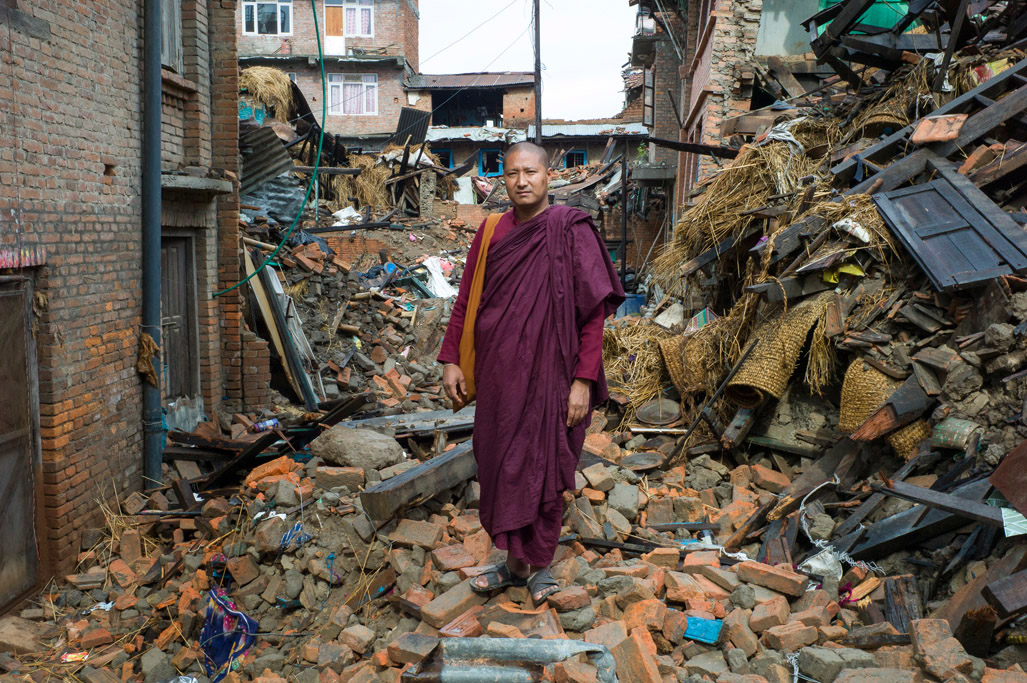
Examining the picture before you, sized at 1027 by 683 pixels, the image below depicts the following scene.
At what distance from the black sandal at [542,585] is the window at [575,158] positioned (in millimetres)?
27124

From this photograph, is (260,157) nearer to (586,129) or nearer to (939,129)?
(939,129)

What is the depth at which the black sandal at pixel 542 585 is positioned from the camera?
3359mm

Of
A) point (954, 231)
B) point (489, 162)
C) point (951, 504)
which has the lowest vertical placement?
point (951, 504)

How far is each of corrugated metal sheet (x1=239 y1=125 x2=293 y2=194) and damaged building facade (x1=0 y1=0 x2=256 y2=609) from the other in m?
2.17

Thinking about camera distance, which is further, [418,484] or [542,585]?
[418,484]

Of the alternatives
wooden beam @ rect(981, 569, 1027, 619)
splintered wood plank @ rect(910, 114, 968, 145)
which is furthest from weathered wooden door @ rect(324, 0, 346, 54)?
wooden beam @ rect(981, 569, 1027, 619)

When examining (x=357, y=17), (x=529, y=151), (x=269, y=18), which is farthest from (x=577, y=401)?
(x=269, y=18)

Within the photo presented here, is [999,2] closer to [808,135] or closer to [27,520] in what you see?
[808,135]

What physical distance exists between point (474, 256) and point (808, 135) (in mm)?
6193

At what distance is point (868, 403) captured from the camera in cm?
468

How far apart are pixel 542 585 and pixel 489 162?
27782 mm

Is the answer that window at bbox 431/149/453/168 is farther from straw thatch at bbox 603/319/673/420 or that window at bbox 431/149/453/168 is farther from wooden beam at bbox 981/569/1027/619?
wooden beam at bbox 981/569/1027/619

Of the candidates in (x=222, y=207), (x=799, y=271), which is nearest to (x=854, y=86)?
(x=799, y=271)

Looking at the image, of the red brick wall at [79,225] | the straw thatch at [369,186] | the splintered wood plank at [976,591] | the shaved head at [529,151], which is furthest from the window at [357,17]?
the splintered wood plank at [976,591]
